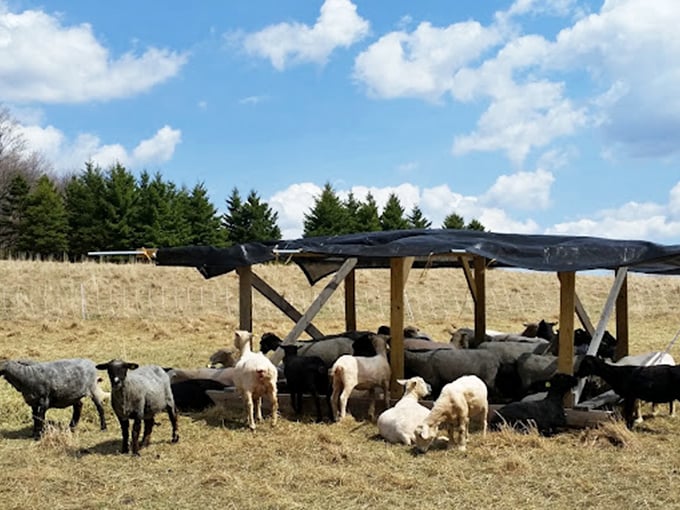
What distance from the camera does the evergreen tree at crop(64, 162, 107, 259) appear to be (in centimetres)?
4597

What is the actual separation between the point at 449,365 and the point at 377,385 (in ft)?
4.07

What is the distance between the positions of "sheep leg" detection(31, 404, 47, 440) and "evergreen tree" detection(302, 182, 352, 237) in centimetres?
4182

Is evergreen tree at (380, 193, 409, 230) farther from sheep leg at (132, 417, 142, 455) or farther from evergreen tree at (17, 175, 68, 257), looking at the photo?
sheep leg at (132, 417, 142, 455)

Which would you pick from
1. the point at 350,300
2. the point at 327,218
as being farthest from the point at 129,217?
the point at 350,300

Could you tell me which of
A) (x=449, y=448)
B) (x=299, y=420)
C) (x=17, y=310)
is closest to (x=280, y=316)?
(x=17, y=310)

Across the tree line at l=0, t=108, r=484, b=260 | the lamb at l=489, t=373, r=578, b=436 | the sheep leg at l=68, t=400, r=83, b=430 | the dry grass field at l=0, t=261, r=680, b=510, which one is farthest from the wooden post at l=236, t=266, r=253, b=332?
the tree line at l=0, t=108, r=484, b=260

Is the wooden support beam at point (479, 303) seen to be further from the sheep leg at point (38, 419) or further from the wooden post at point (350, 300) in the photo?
the sheep leg at point (38, 419)

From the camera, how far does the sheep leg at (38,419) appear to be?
345 inches

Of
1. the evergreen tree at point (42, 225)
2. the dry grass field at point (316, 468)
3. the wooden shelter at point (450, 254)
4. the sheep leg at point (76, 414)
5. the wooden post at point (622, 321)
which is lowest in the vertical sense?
the dry grass field at point (316, 468)

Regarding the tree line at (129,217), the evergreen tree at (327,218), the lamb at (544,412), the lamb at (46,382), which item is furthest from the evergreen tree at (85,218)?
the lamb at (544,412)

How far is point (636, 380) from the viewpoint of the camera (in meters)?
8.88

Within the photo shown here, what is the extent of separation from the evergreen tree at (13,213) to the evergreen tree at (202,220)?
9.71m

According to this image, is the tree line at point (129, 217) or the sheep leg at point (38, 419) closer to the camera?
the sheep leg at point (38, 419)

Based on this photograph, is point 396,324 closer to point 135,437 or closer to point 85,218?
point 135,437
